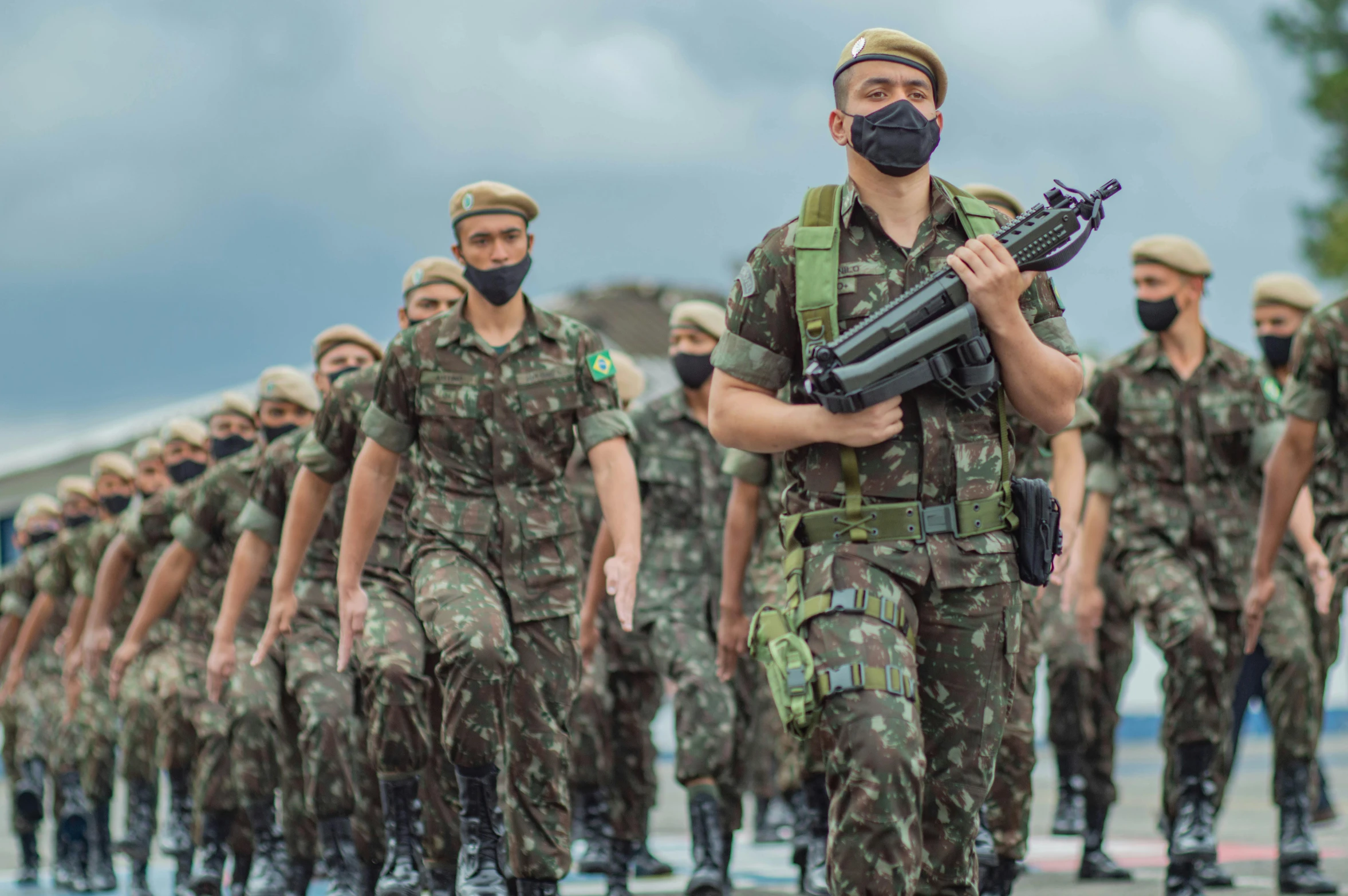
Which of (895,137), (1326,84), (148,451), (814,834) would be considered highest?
(1326,84)

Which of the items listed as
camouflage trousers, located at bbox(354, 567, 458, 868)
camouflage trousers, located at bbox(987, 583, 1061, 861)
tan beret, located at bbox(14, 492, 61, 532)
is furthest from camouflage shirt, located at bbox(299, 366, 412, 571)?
tan beret, located at bbox(14, 492, 61, 532)

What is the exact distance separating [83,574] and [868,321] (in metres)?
9.38

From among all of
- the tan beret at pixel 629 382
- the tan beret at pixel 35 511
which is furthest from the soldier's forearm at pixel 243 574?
the tan beret at pixel 35 511

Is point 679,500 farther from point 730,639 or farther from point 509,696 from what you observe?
point 509,696

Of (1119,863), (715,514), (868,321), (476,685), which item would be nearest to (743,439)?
(868,321)

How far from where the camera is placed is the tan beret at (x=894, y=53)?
4.54 metres

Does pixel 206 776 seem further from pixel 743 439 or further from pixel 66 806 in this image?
pixel 743 439

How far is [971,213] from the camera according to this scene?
15.3ft

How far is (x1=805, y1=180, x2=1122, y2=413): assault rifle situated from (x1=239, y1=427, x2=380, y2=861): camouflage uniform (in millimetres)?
3953

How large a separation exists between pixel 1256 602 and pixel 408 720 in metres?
3.15

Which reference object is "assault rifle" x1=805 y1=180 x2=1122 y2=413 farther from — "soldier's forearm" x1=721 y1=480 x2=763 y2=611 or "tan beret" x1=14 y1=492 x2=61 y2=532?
"tan beret" x1=14 y1=492 x2=61 y2=532

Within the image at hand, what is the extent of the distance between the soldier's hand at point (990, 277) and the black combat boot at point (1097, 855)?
200 inches

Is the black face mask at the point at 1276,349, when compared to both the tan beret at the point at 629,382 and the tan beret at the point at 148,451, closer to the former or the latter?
the tan beret at the point at 629,382

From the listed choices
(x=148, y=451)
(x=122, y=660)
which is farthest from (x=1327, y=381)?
(x=148, y=451)
